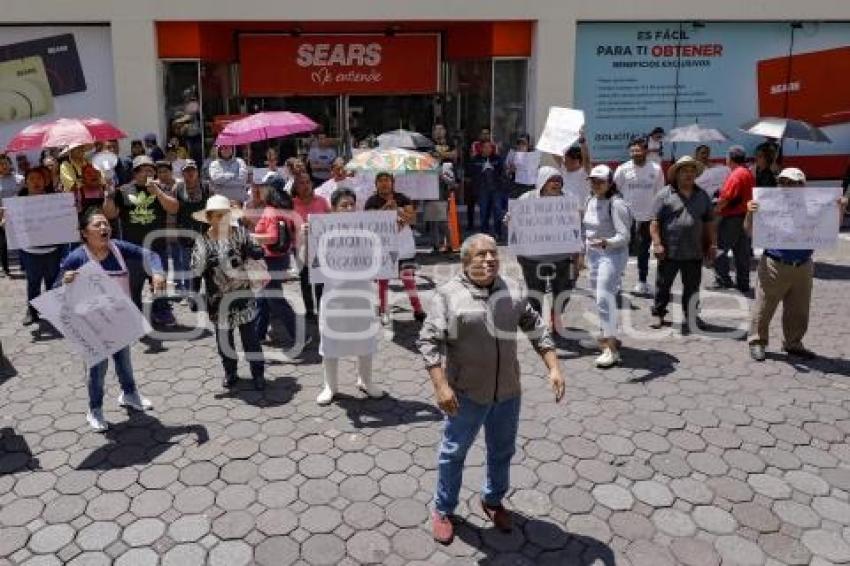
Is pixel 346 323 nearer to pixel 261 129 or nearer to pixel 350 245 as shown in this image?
pixel 350 245

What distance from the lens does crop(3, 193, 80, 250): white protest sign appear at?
8156 mm

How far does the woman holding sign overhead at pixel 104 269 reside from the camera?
5.95 metres

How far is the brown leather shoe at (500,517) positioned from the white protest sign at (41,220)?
5.96 metres

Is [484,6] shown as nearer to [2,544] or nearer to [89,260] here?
[89,260]

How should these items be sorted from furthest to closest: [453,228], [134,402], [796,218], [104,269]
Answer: [453,228]
[796,218]
[134,402]
[104,269]

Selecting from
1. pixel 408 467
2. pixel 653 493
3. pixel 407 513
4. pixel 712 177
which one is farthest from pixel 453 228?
pixel 407 513

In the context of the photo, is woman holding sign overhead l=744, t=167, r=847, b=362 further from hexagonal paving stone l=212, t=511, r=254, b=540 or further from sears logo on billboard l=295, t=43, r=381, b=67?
sears logo on billboard l=295, t=43, r=381, b=67

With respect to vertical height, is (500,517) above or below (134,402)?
below

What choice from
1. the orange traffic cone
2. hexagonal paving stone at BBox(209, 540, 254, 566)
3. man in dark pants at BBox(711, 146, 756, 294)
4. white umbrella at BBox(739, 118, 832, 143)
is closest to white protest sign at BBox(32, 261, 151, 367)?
hexagonal paving stone at BBox(209, 540, 254, 566)

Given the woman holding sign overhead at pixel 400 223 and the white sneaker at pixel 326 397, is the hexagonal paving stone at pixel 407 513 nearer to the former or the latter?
the white sneaker at pixel 326 397

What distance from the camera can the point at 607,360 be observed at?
739cm

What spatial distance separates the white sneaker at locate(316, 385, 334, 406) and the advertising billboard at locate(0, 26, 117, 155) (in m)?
10.2

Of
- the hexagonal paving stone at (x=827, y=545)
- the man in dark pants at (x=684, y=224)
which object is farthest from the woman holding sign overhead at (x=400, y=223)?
the hexagonal paving stone at (x=827, y=545)

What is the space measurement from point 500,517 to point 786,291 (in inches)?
172
